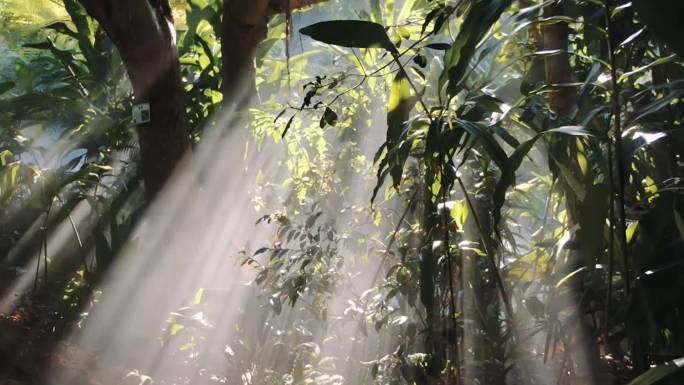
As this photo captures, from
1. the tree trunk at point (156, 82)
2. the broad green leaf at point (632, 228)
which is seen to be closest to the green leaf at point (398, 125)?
the broad green leaf at point (632, 228)

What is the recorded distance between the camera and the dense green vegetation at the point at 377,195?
0.86m

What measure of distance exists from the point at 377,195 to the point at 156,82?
2.65 ft

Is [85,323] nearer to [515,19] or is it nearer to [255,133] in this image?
[255,133]

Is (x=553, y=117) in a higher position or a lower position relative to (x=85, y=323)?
higher

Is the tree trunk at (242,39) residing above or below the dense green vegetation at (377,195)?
above

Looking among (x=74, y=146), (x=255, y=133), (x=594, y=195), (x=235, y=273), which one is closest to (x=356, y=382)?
(x=235, y=273)

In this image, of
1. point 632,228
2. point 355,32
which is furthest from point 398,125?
point 632,228

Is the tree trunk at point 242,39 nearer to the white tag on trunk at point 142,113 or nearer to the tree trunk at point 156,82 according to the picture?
the tree trunk at point 156,82

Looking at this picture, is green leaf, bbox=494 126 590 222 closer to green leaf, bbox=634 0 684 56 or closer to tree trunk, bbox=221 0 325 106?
green leaf, bbox=634 0 684 56

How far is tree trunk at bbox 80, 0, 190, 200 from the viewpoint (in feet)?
5.39

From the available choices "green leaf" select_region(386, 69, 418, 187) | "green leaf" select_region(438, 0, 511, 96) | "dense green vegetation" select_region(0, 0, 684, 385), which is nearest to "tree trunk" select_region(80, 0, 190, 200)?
"dense green vegetation" select_region(0, 0, 684, 385)

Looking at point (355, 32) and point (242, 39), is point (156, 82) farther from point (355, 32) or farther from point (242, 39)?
point (355, 32)

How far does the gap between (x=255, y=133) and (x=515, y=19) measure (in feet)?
4.45

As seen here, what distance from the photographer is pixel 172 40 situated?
174 centimetres
